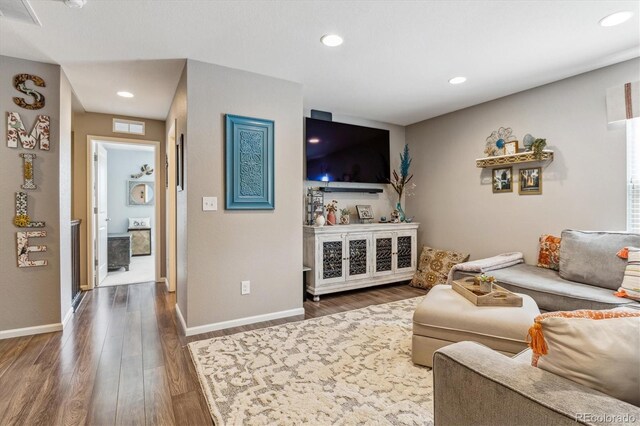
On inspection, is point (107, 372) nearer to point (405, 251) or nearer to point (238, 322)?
point (238, 322)

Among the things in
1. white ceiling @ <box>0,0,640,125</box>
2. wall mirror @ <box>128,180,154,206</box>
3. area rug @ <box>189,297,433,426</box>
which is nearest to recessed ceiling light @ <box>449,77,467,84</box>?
white ceiling @ <box>0,0,640,125</box>

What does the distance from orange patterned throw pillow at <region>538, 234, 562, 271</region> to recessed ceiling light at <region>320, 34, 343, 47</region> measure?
2.82m

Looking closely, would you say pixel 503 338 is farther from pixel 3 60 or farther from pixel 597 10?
pixel 3 60

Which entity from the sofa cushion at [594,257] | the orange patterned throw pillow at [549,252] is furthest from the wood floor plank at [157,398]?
the orange patterned throw pillow at [549,252]

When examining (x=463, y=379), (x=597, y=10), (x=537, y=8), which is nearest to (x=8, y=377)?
(x=463, y=379)

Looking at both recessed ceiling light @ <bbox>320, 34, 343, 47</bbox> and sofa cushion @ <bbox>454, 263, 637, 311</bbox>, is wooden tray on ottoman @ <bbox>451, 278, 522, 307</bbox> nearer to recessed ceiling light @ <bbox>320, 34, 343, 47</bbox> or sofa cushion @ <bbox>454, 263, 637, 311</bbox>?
sofa cushion @ <bbox>454, 263, 637, 311</bbox>

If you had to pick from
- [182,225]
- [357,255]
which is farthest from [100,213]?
[357,255]

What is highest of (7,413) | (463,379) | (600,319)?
(600,319)

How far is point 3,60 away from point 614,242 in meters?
5.34

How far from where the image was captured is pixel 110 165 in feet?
23.0

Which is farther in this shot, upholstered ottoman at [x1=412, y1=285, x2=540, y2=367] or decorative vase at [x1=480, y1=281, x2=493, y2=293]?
decorative vase at [x1=480, y1=281, x2=493, y2=293]

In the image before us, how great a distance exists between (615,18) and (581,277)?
196cm

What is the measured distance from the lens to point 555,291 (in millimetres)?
2441

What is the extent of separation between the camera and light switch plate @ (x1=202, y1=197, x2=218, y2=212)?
2.75m
